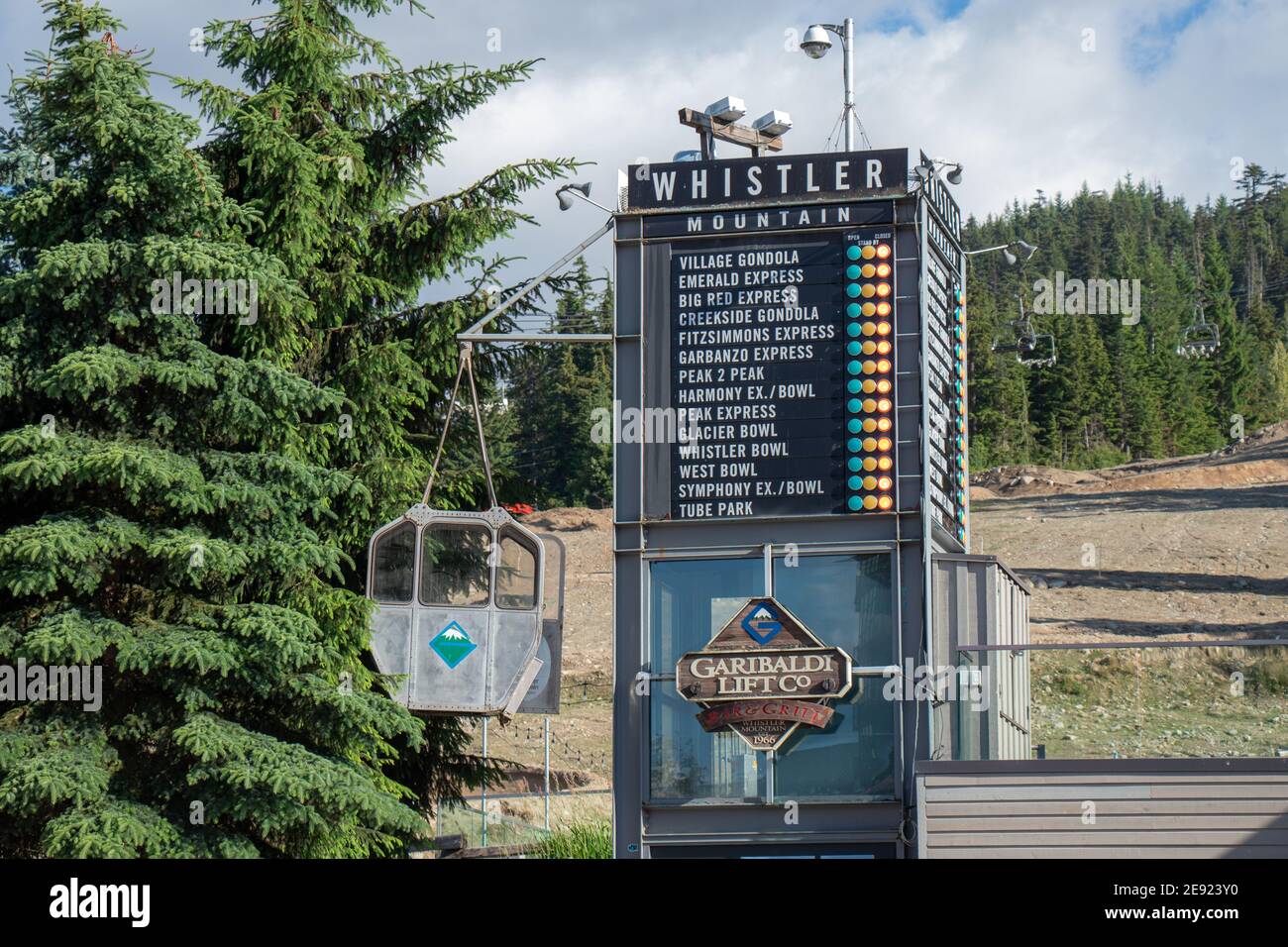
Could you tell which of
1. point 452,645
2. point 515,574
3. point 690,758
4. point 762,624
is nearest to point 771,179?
point 762,624

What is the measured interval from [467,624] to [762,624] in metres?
3.22

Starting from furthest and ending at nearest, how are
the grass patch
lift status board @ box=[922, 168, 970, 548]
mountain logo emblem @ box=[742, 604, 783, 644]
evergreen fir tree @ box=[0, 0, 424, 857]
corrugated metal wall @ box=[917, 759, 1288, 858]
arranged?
the grass patch < lift status board @ box=[922, 168, 970, 548] < mountain logo emblem @ box=[742, 604, 783, 644] < evergreen fir tree @ box=[0, 0, 424, 857] < corrugated metal wall @ box=[917, 759, 1288, 858]

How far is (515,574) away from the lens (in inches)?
705

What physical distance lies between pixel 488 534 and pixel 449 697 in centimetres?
194

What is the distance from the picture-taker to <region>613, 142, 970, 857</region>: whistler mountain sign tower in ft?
53.9

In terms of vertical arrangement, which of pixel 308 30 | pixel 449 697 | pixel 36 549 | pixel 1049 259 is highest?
pixel 1049 259

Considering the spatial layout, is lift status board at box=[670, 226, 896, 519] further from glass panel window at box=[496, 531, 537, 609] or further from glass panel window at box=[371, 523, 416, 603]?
glass panel window at box=[371, 523, 416, 603]

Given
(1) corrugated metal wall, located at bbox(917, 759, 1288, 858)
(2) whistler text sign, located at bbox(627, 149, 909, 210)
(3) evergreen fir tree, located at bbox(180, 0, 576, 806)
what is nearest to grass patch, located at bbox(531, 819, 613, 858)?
(3) evergreen fir tree, located at bbox(180, 0, 576, 806)

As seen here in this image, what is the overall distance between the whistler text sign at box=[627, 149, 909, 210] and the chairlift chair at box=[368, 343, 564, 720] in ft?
9.04

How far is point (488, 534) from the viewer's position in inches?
733

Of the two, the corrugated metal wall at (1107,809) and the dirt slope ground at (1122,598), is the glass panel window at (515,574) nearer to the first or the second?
the corrugated metal wall at (1107,809)
